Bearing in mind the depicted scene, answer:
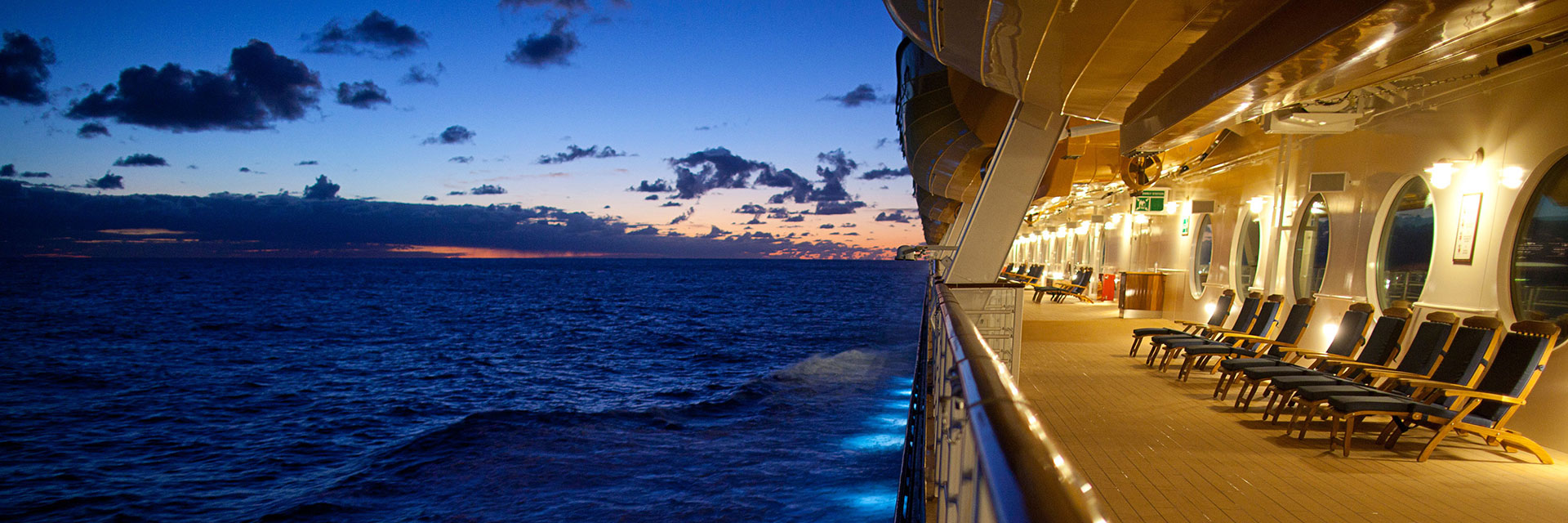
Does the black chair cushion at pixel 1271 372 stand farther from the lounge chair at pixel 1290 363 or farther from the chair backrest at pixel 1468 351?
the chair backrest at pixel 1468 351

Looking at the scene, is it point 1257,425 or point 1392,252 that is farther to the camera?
point 1392,252

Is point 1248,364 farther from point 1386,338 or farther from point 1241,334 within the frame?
point 1241,334

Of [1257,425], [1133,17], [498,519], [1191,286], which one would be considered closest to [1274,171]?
[1191,286]

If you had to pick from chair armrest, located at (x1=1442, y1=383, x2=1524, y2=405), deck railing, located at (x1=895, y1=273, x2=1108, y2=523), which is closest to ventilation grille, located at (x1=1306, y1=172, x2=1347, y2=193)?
chair armrest, located at (x1=1442, y1=383, x2=1524, y2=405)

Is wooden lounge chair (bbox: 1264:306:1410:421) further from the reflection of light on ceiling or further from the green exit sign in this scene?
the green exit sign

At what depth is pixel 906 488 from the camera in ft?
10.5

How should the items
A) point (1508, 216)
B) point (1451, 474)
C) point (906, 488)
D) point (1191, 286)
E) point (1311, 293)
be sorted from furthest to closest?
1. point (1191, 286)
2. point (1311, 293)
3. point (1508, 216)
4. point (1451, 474)
5. point (906, 488)

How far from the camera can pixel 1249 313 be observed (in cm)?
800

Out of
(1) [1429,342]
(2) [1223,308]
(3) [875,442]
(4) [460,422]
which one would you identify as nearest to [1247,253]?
(2) [1223,308]

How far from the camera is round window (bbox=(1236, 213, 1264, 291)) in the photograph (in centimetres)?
988

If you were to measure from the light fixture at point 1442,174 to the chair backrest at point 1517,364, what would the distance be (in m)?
1.38

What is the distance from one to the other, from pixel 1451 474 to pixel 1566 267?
177 cm

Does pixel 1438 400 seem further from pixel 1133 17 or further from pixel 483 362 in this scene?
pixel 483 362

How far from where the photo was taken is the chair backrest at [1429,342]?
502cm
